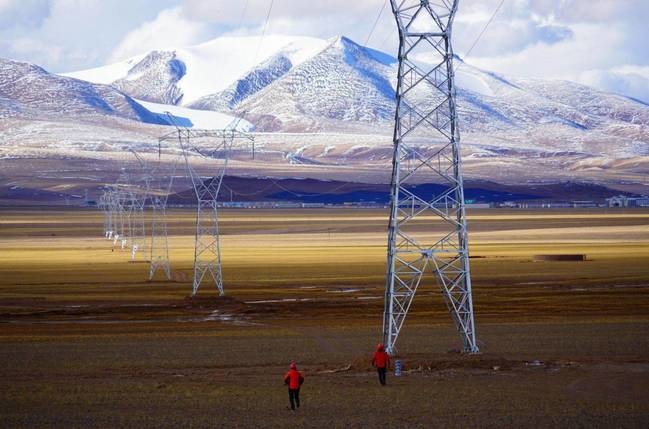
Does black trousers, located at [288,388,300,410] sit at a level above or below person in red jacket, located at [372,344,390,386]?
below

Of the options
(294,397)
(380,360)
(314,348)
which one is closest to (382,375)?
(380,360)

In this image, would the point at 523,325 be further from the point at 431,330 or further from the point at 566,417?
the point at 566,417

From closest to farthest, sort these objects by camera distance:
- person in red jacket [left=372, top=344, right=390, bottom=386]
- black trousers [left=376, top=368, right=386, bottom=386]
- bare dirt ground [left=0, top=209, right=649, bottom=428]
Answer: bare dirt ground [left=0, top=209, right=649, bottom=428], person in red jacket [left=372, top=344, right=390, bottom=386], black trousers [left=376, top=368, right=386, bottom=386]

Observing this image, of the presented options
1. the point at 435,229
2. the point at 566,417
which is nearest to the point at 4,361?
the point at 566,417

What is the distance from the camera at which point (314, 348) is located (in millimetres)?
39938

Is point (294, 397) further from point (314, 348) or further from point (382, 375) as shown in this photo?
point (314, 348)

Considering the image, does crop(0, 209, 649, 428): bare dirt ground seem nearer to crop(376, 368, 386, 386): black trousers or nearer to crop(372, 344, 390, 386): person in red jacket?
crop(376, 368, 386, 386): black trousers

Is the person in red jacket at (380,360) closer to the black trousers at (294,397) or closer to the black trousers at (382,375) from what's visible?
the black trousers at (382,375)

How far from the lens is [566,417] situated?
26922mm

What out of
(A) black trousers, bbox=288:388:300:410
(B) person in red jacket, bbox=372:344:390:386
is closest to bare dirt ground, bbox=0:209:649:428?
(A) black trousers, bbox=288:388:300:410

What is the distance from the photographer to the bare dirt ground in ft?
92.6

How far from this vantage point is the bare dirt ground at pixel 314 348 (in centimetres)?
2822

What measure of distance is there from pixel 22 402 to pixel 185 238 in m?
110

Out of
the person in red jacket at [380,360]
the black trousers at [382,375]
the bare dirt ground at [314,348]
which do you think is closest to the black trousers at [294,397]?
the bare dirt ground at [314,348]
